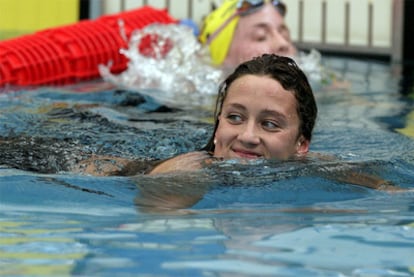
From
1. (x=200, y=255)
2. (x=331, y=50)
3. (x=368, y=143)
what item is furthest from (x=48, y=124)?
(x=331, y=50)

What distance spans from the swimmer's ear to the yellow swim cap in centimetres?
346

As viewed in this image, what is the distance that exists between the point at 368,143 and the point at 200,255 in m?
2.44

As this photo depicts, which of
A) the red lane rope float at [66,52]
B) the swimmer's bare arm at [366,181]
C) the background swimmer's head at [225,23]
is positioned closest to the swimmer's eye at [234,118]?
the swimmer's bare arm at [366,181]

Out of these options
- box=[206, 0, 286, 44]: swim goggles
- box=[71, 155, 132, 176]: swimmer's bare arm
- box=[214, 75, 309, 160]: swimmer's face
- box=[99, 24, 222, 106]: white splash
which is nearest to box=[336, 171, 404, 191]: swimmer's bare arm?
box=[214, 75, 309, 160]: swimmer's face

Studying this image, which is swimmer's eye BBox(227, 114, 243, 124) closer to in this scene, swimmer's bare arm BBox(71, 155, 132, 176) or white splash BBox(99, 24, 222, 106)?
swimmer's bare arm BBox(71, 155, 132, 176)

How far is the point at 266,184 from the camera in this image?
354cm

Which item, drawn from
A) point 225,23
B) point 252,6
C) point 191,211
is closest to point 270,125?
point 191,211

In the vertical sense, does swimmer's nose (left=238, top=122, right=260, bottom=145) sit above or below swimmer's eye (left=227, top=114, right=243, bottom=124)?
below

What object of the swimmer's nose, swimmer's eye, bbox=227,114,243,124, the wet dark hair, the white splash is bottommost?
the white splash

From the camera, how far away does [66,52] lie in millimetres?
7160

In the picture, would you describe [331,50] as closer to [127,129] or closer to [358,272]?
[127,129]

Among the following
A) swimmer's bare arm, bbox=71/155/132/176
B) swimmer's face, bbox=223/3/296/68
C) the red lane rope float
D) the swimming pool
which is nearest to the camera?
the swimming pool

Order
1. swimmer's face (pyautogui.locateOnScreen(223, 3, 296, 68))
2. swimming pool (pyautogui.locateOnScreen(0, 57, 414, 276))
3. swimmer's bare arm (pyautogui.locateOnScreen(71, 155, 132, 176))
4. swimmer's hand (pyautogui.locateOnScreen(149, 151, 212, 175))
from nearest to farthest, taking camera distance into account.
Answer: swimming pool (pyautogui.locateOnScreen(0, 57, 414, 276)) < swimmer's hand (pyautogui.locateOnScreen(149, 151, 212, 175)) < swimmer's bare arm (pyautogui.locateOnScreen(71, 155, 132, 176)) < swimmer's face (pyautogui.locateOnScreen(223, 3, 296, 68))

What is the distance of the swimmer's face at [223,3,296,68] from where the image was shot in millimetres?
6957
